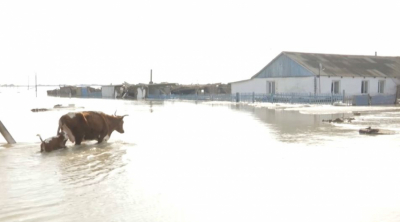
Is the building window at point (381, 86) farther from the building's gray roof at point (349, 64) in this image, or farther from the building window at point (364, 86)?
the building window at point (364, 86)

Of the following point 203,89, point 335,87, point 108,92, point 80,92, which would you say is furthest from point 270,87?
point 80,92

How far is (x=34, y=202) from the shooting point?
5.79m

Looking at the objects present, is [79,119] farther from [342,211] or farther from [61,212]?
[342,211]

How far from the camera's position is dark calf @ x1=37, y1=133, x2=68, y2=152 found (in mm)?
10383

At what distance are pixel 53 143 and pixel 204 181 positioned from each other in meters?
5.22

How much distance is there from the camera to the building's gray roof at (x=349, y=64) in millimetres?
39481

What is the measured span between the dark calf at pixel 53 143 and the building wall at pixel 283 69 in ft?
101

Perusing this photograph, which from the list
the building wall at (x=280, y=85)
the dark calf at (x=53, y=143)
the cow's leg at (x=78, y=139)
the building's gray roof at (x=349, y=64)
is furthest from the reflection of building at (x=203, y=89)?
the dark calf at (x=53, y=143)

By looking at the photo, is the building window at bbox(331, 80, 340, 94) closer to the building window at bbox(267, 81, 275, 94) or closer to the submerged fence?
the submerged fence

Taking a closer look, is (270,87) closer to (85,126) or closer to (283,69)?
(283,69)

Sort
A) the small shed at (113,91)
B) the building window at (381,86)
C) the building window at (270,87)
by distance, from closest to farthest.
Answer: the building window at (381,86)
the building window at (270,87)
the small shed at (113,91)

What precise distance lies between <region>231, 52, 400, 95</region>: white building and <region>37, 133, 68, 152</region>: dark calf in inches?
1203

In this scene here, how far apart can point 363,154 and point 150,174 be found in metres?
5.51

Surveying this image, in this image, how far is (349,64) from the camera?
1671 inches
